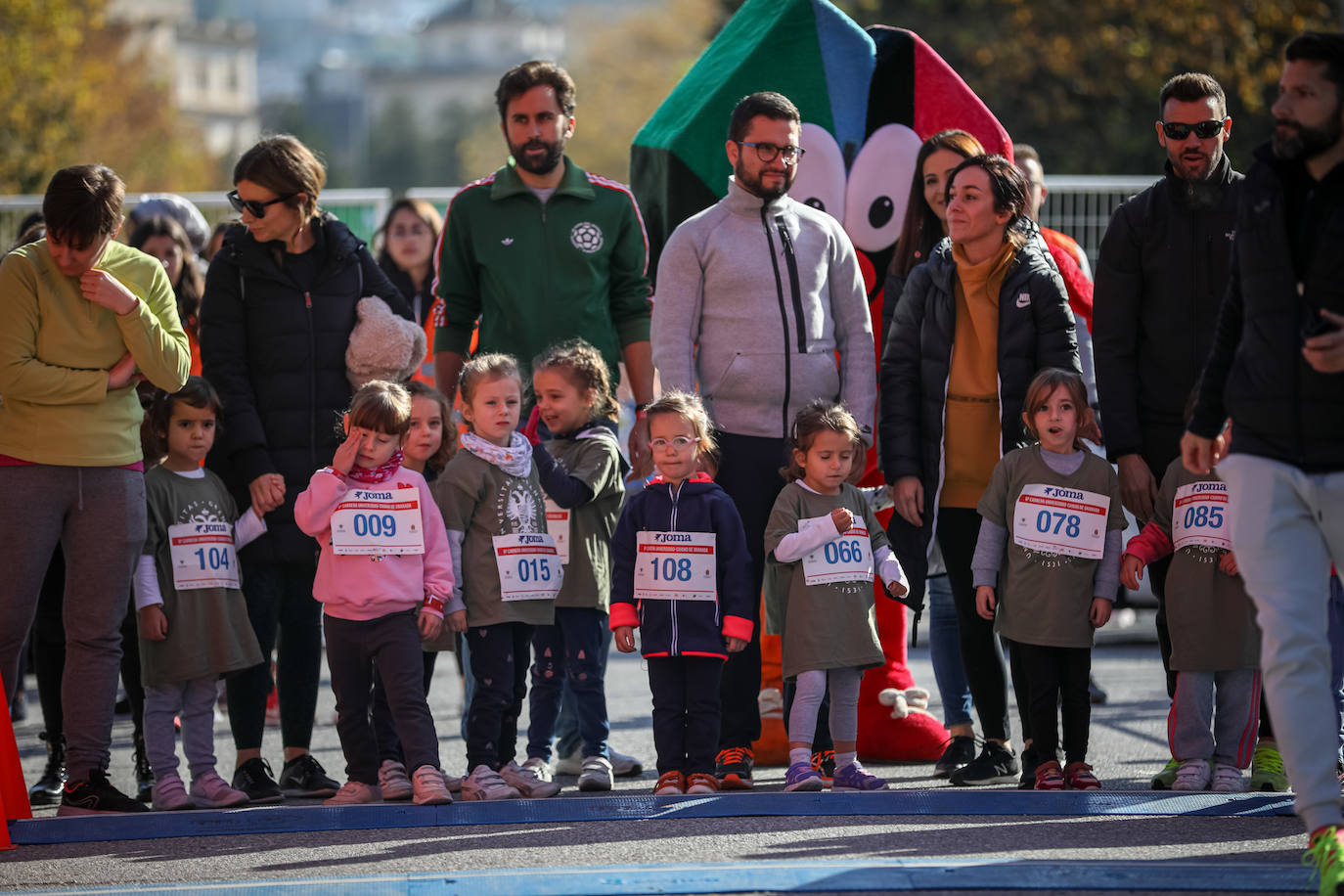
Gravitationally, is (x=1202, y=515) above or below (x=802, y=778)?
above

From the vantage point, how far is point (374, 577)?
20.3ft

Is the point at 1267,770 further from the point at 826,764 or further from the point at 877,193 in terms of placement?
the point at 877,193

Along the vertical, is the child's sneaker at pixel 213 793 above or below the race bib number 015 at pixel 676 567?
below

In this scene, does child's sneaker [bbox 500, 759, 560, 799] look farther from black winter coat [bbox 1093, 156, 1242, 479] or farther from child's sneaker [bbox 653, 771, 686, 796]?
black winter coat [bbox 1093, 156, 1242, 479]

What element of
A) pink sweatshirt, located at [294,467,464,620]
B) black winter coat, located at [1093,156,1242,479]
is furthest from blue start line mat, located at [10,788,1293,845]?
black winter coat, located at [1093,156,1242,479]

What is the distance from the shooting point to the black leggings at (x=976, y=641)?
21.9 feet

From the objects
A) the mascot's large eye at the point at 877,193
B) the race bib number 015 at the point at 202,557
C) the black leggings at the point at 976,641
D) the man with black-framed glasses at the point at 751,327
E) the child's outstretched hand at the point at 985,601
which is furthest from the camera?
the mascot's large eye at the point at 877,193

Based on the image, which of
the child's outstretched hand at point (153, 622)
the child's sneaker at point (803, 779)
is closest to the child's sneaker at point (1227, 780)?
the child's sneaker at point (803, 779)

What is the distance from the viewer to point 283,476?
6.74 metres

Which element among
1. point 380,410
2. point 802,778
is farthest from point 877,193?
point 802,778

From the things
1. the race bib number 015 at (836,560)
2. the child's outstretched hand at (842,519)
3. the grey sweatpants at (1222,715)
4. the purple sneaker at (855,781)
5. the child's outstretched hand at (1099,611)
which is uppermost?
the child's outstretched hand at (842,519)

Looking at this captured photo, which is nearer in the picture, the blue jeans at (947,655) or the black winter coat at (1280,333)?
the black winter coat at (1280,333)

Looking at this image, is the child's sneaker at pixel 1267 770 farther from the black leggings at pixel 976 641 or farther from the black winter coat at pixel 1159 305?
the black winter coat at pixel 1159 305

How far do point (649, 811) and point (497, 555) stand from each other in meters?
1.11
